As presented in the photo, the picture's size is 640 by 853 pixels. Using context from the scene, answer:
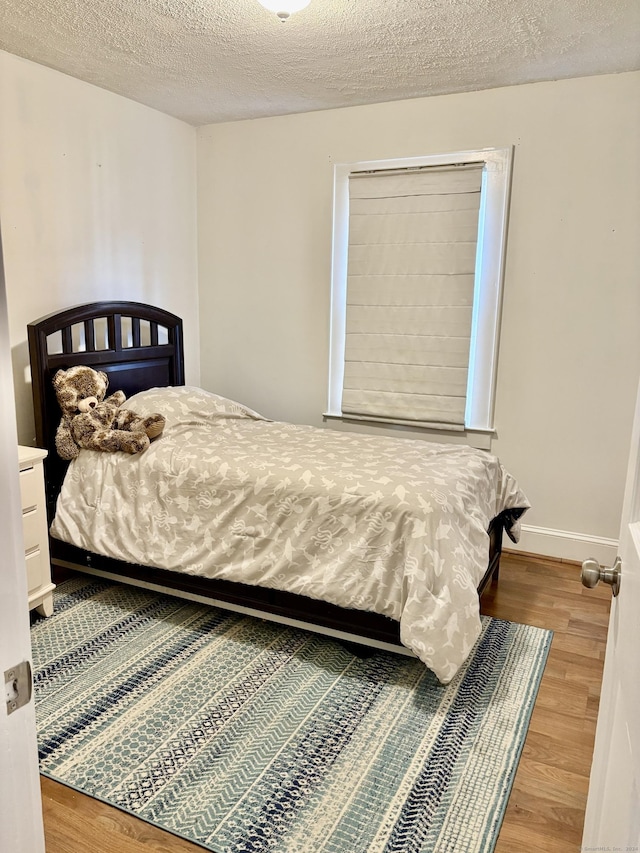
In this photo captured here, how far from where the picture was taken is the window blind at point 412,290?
3490mm

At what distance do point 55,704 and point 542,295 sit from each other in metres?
2.93

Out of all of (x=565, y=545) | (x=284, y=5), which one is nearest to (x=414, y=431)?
(x=565, y=545)

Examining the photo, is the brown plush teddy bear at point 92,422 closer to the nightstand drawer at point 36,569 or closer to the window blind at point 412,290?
the nightstand drawer at point 36,569

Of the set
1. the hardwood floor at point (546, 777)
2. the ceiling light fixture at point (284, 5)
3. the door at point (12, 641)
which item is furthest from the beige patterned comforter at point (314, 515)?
the ceiling light fixture at point (284, 5)

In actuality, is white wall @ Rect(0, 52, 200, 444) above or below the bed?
above

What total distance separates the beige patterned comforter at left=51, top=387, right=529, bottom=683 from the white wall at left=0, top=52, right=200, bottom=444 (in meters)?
Answer: 0.76

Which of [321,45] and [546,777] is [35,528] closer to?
[546,777]

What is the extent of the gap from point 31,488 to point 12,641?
6.69 ft

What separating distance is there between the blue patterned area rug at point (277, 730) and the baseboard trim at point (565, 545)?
883 millimetres

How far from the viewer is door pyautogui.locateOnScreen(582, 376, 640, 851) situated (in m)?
0.81

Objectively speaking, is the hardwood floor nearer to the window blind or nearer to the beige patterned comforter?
the beige patterned comforter

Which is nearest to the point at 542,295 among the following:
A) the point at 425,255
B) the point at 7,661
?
the point at 425,255

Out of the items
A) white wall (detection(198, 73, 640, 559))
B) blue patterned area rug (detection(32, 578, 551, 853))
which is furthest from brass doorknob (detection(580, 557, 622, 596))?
white wall (detection(198, 73, 640, 559))

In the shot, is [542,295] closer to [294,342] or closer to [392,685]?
[294,342]
